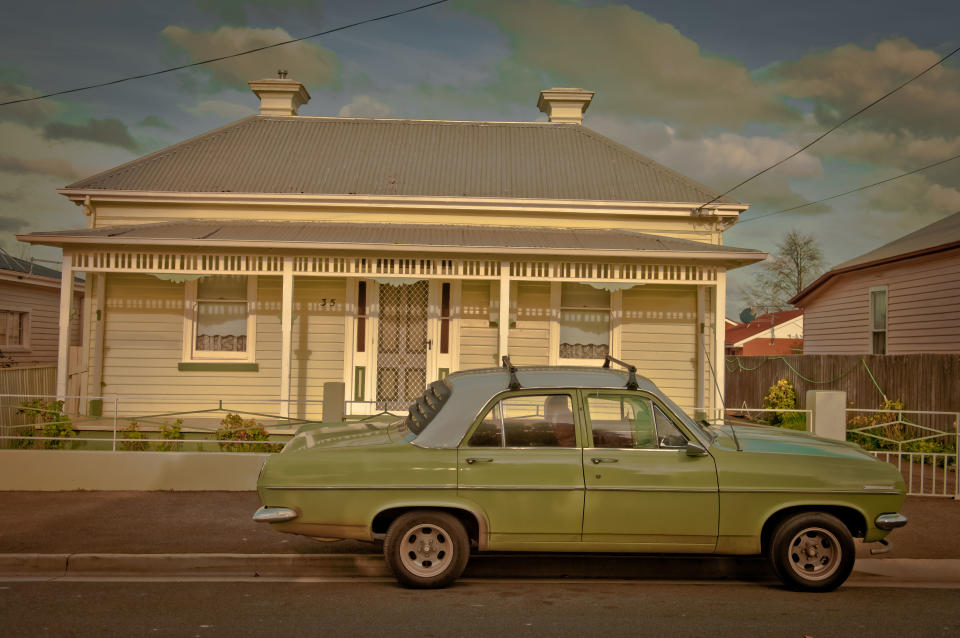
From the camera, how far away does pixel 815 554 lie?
5.94 metres

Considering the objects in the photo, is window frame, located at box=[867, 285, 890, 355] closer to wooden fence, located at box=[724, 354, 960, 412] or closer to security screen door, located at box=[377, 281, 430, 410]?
wooden fence, located at box=[724, 354, 960, 412]

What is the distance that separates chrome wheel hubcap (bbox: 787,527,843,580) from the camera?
19.4 feet

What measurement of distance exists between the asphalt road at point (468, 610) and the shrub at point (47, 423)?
483cm

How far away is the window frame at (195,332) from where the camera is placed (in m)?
14.2

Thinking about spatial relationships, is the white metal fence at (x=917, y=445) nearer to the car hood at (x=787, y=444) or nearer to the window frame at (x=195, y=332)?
the car hood at (x=787, y=444)

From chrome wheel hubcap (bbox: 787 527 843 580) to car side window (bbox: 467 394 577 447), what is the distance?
187cm

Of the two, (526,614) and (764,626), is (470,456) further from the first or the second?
(764,626)

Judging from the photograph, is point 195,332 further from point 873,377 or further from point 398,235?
point 873,377

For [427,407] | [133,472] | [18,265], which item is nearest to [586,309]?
[133,472]

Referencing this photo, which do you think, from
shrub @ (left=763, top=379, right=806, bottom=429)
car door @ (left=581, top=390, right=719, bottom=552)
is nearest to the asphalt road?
car door @ (left=581, top=390, right=719, bottom=552)

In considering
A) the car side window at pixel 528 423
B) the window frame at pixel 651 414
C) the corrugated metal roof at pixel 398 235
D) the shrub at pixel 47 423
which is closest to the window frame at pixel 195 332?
→ the corrugated metal roof at pixel 398 235

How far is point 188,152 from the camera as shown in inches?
625

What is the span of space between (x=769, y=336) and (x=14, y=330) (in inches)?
1914

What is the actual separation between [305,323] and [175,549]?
7.72 metres
